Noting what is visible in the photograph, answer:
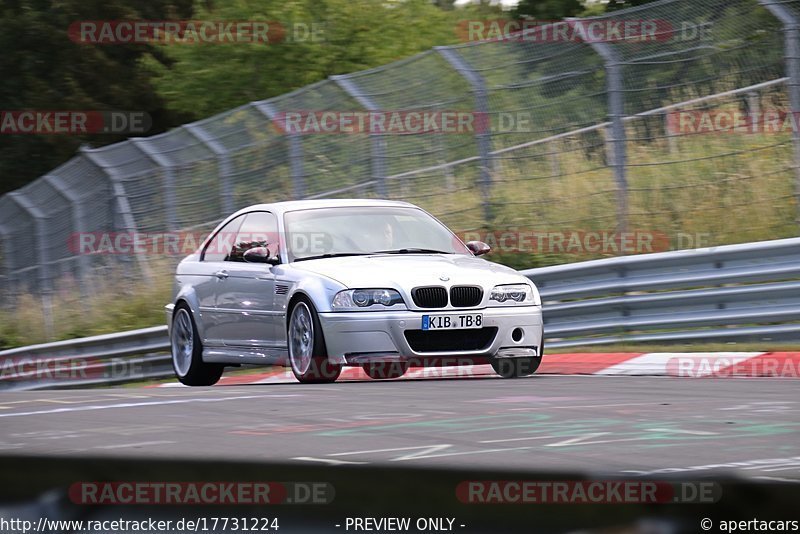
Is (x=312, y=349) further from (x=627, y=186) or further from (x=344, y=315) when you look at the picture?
(x=627, y=186)

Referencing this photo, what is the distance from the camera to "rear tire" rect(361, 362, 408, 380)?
375 inches

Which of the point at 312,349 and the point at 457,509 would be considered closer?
the point at 457,509

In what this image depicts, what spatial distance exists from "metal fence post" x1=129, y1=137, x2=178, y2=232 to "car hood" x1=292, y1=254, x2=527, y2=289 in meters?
8.43

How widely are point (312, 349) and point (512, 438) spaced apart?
4429 millimetres

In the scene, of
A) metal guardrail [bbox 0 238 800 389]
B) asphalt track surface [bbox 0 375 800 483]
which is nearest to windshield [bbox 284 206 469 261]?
asphalt track surface [bbox 0 375 800 483]

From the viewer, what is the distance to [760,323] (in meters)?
10.7

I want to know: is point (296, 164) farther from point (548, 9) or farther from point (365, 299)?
point (548, 9)

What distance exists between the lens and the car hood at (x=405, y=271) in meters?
9.23

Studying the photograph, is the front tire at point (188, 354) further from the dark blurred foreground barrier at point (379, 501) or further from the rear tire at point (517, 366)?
the dark blurred foreground barrier at point (379, 501)

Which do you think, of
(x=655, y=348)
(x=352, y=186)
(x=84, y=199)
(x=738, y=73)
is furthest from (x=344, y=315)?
(x=84, y=199)

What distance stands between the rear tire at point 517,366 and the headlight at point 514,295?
45 centimetres

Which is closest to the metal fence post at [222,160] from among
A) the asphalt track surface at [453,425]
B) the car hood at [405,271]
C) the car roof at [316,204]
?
the car roof at [316,204]

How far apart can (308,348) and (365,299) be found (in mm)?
580

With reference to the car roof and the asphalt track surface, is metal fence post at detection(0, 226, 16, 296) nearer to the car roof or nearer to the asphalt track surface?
the car roof
